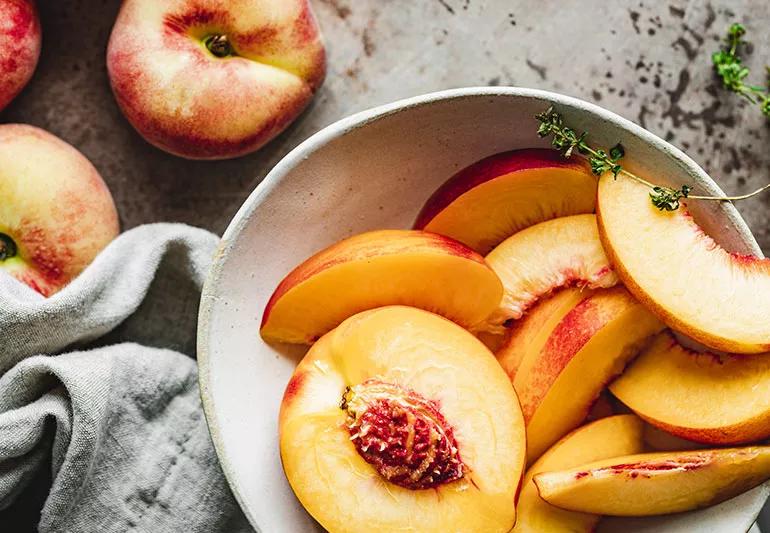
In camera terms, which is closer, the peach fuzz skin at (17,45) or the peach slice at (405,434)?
the peach slice at (405,434)

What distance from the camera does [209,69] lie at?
93 centimetres

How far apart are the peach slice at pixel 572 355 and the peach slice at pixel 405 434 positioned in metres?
0.04

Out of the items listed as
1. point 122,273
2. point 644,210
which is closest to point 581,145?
point 644,210

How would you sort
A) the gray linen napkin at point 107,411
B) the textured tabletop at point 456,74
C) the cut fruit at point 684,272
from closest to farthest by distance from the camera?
the cut fruit at point 684,272, the gray linen napkin at point 107,411, the textured tabletop at point 456,74

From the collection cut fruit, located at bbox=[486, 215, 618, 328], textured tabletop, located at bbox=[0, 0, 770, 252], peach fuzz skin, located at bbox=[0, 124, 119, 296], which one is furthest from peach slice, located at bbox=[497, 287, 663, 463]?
peach fuzz skin, located at bbox=[0, 124, 119, 296]

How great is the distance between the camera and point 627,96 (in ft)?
3.31

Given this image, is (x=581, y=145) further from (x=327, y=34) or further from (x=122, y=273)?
(x=122, y=273)

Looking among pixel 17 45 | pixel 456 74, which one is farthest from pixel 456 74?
pixel 17 45

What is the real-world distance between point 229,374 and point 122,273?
0.70 ft

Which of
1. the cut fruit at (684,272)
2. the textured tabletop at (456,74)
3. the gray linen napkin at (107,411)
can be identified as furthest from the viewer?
the textured tabletop at (456,74)

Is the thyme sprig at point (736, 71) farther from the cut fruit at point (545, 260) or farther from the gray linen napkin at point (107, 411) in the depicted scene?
the gray linen napkin at point (107, 411)

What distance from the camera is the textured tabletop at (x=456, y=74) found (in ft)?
3.31

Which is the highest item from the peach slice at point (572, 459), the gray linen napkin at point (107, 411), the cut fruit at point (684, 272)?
the cut fruit at point (684, 272)

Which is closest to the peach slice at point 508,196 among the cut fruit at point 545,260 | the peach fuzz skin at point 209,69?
the cut fruit at point 545,260
